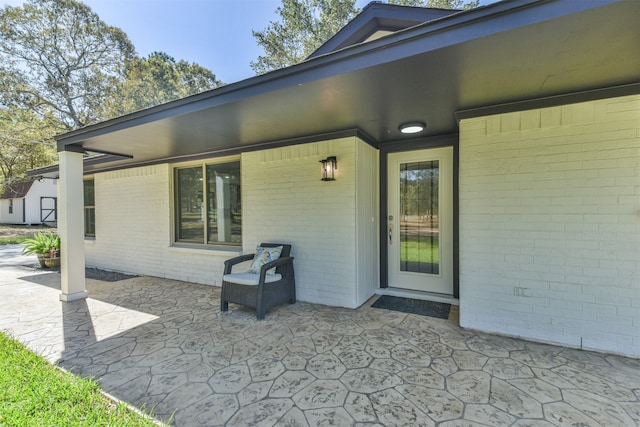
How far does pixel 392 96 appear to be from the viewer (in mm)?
2660

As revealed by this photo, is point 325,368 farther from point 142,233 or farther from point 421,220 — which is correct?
point 142,233

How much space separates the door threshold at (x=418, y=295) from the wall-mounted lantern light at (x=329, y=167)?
1985 millimetres

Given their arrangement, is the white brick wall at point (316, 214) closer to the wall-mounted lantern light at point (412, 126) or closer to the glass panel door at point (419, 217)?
the glass panel door at point (419, 217)

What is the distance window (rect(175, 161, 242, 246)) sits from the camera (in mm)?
5129

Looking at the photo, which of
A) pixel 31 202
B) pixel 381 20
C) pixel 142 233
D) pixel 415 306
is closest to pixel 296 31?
pixel 381 20

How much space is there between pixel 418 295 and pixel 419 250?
0.67 meters

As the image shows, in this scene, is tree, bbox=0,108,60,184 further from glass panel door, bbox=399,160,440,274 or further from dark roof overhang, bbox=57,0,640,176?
glass panel door, bbox=399,160,440,274

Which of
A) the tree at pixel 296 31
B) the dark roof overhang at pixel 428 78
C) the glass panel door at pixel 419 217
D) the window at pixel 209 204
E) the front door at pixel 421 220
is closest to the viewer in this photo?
the dark roof overhang at pixel 428 78

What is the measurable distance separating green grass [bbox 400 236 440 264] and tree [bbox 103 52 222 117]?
46.4 ft

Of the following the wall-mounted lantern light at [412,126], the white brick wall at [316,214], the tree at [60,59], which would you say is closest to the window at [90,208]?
the white brick wall at [316,214]

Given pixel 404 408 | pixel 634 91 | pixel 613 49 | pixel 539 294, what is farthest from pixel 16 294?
pixel 634 91

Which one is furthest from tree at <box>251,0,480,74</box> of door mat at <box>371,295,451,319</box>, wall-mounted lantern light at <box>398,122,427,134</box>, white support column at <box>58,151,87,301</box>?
door mat at <box>371,295,451,319</box>

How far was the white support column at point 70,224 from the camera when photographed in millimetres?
4195

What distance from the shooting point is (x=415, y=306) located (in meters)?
3.90
